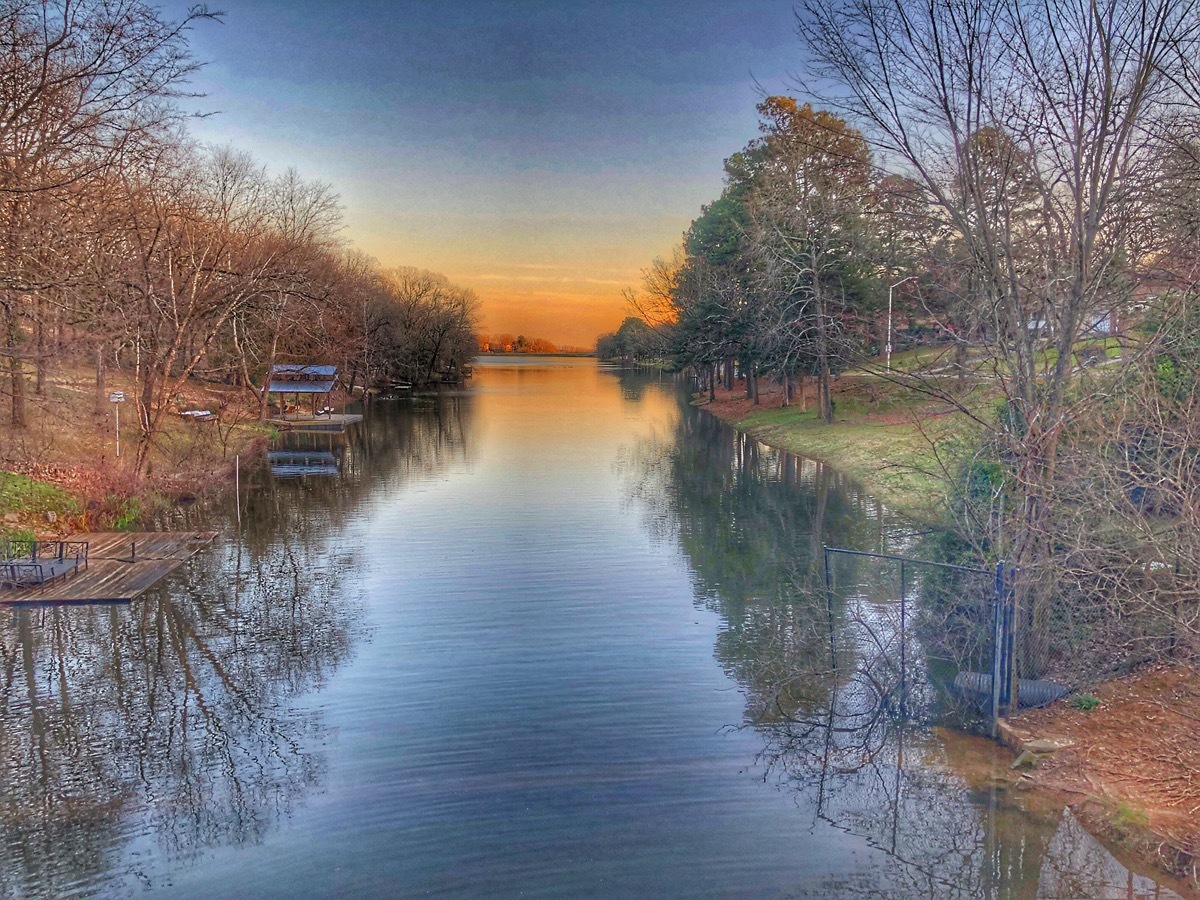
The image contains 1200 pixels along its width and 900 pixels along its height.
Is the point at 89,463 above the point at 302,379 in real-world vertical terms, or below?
below

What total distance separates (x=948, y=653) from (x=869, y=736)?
2426 millimetres

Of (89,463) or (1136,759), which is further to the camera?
(89,463)

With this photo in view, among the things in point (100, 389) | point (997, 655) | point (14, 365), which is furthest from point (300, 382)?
point (997, 655)

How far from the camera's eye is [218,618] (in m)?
14.7

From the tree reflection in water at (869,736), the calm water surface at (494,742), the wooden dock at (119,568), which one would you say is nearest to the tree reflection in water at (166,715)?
the calm water surface at (494,742)

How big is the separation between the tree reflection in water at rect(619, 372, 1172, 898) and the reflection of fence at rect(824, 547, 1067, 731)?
5 centimetres

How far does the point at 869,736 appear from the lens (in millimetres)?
10344

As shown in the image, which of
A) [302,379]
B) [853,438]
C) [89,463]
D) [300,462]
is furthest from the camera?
[302,379]

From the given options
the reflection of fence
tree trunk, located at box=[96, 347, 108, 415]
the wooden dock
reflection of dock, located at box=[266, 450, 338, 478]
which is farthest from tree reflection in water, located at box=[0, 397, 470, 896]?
tree trunk, located at box=[96, 347, 108, 415]

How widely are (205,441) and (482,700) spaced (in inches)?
1058

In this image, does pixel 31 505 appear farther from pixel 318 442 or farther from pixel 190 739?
pixel 318 442

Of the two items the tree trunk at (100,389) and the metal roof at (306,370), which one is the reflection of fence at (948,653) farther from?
the metal roof at (306,370)

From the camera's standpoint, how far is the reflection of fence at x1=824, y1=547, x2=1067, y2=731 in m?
10.1

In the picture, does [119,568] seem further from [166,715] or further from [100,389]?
[100,389]
